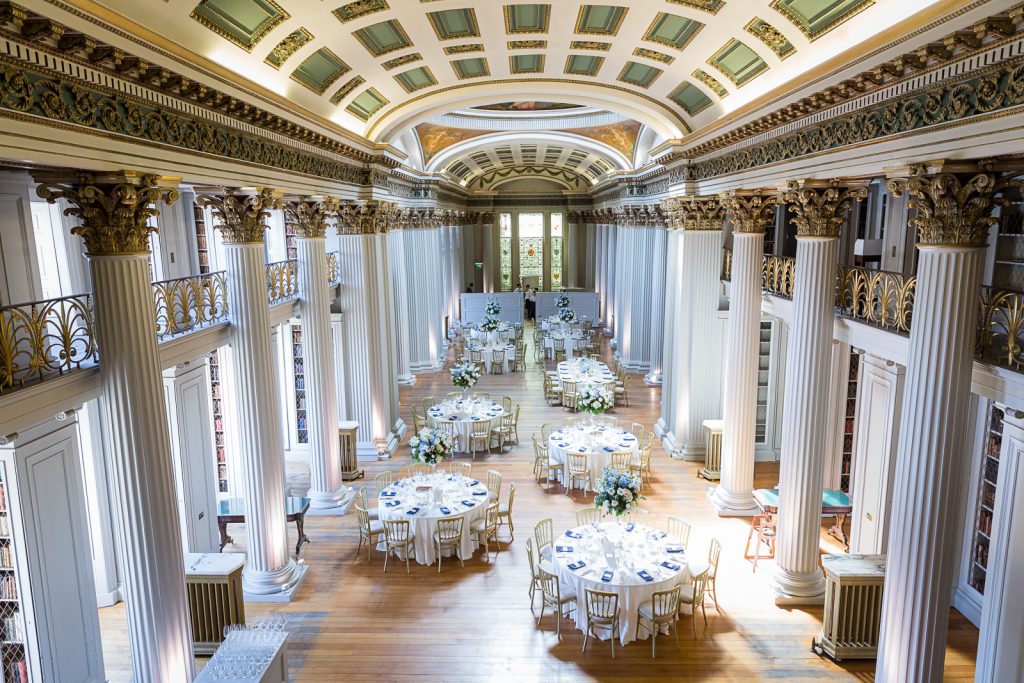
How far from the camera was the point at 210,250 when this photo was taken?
11578mm

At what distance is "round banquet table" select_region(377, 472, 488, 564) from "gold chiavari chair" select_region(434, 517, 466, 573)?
6 cm

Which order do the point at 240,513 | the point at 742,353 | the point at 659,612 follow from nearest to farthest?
the point at 659,612 → the point at 240,513 → the point at 742,353

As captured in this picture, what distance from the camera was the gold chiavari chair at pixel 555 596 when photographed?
26.8ft

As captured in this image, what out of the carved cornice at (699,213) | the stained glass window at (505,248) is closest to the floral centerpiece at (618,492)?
the carved cornice at (699,213)

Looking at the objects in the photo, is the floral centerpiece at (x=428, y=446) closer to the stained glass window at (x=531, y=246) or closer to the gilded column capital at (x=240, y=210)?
the gilded column capital at (x=240, y=210)

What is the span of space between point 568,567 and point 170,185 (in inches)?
240

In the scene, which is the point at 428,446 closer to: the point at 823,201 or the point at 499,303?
the point at 823,201

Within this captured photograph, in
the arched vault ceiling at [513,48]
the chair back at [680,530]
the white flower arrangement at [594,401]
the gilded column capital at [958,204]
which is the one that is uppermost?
the arched vault ceiling at [513,48]

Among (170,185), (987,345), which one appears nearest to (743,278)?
(987,345)

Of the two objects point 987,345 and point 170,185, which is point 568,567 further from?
point 170,185

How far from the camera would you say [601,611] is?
7793 millimetres

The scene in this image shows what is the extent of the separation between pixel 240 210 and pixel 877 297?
7800 mm

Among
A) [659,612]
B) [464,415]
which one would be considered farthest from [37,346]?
[464,415]

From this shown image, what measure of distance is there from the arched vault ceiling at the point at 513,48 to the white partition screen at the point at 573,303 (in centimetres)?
1698
